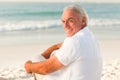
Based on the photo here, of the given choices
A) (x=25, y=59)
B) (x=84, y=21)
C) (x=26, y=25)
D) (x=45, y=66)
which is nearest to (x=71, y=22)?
(x=84, y=21)

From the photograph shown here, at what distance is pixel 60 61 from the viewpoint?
265 centimetres

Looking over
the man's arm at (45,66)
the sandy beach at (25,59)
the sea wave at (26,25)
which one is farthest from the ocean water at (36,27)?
the man's arm at (45,66)

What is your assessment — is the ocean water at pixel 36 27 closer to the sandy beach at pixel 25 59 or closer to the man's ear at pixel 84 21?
the sandy beach at pixel 25 59

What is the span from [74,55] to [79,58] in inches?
1.9

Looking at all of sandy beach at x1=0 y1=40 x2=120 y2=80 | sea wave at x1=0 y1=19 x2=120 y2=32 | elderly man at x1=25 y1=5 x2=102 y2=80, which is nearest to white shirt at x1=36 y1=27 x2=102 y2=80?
elderly man at x1=25 y1=5 x2=102 y2=80

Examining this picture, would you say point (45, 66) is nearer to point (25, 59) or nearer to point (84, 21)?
point (84, 21)

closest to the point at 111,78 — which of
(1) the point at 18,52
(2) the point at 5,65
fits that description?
(2) the point at 5,65

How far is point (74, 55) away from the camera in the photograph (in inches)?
104

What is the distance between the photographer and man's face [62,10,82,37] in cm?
269

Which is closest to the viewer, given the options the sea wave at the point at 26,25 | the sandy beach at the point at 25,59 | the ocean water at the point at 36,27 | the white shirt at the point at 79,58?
the white shirt at the point at 79,58

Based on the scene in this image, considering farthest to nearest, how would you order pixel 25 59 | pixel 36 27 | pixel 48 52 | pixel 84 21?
1. pixel 36 27
2. pixel 25 59
3. pixel 48 52
4. pixel 84 21

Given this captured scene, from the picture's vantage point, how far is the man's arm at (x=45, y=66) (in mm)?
2662

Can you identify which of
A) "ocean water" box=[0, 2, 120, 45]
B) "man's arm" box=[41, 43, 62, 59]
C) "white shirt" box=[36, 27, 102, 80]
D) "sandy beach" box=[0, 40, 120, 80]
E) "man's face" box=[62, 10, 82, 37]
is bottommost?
"white shirt" box=[36, 27, 102, 80]

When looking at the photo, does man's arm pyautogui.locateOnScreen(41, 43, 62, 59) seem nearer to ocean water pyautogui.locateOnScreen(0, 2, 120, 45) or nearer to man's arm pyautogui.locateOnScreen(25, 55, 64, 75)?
man's arm pyautogui.locateOnScreen(25, 55, 64, 75)
